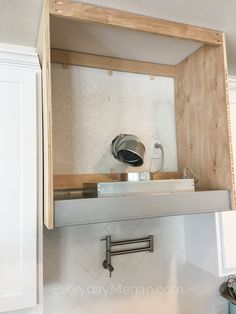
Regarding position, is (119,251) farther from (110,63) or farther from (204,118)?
(110,63)

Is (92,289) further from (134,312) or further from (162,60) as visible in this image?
(162,60)

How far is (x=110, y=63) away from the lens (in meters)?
1.48

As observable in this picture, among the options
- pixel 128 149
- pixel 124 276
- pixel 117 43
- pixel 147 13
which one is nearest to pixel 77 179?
pixel 128 149

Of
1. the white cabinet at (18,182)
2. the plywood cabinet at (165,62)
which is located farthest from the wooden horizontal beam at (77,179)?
the white cabinet at (18,182)

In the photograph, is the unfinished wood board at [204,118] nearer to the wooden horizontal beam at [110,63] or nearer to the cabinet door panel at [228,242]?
the wooden horizontal beam at [110,63]

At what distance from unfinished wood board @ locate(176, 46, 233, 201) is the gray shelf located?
15cm

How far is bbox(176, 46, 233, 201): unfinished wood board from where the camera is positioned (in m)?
1.25

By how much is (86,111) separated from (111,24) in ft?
1.61

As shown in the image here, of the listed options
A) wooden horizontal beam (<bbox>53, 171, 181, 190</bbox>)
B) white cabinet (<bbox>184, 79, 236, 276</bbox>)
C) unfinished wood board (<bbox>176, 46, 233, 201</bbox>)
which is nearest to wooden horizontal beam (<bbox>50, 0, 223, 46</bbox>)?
unfinished wood board (<bbox>176, 46, 233, 201</bbox>)

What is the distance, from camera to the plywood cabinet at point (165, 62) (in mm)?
1043

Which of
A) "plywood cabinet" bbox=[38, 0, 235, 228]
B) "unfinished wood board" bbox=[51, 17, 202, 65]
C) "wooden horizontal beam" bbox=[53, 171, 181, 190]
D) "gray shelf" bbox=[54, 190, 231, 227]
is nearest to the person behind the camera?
→ "gray shelf" bbox=[54, 190, 231, 227]

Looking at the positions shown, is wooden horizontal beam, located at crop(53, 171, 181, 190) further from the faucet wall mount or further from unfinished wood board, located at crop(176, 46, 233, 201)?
unfinished wood board, located at crop(176, 46, 233, 201)

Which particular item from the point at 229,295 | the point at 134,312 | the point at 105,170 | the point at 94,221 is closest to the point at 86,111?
the point at 105,170

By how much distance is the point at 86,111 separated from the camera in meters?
1.43
